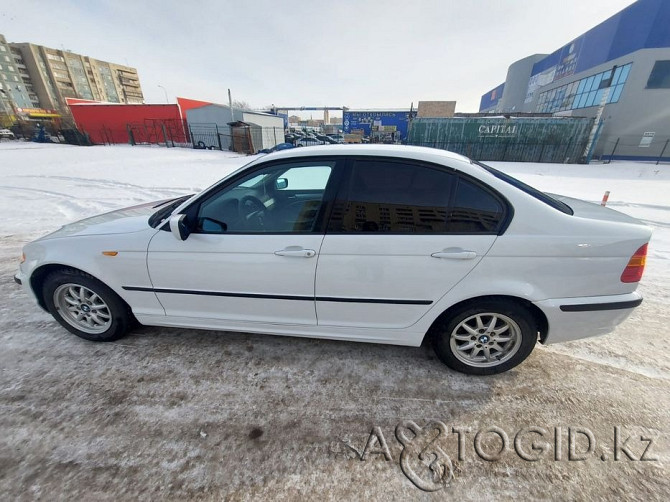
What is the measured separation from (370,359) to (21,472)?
2251 millimetres

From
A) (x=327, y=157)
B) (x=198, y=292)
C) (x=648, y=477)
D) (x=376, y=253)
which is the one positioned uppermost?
(x=327, y=157)

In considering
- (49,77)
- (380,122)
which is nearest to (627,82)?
(380,122)

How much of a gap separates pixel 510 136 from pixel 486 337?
21.1 m

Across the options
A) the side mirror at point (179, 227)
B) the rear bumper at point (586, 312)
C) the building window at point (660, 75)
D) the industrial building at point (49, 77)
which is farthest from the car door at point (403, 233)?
the industrial building at point (49, 77)

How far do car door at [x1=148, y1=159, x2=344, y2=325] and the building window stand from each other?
27551 millimetres

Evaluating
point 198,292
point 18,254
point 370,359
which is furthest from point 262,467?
point 18,254

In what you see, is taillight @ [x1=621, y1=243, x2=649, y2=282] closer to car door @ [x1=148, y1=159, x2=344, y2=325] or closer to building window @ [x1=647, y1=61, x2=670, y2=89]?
Answer: car door @ [x1=148, y1=159, x2=344, y2=325]

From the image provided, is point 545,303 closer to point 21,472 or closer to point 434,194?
point 434,194

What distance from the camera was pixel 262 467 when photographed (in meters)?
1.64

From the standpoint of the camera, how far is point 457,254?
187 centimetres

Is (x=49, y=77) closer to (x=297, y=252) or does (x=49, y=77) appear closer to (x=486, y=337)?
(x=297, y=252)

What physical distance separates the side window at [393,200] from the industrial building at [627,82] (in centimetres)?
→ 2273

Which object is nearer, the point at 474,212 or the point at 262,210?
the point at 474,212
